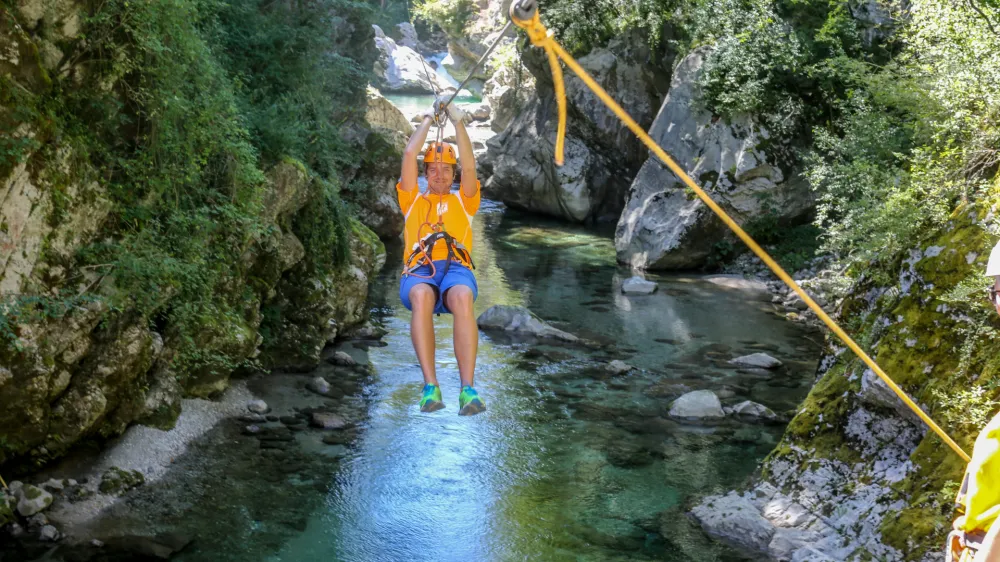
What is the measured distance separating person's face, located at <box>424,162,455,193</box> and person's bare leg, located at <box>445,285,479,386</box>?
799mm

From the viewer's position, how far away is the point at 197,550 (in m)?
8.83

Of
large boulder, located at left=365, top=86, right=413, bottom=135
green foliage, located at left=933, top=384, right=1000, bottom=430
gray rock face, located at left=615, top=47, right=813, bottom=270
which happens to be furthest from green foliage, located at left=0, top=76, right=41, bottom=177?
large boulder, located at left=365, top=86, right=413, bottom=135

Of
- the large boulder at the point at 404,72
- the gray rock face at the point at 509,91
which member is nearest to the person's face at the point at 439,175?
the gray rock face at the point at 509,91

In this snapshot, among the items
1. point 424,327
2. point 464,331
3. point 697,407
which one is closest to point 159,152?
point 424,327

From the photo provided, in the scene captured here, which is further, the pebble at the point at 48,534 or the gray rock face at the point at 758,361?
the gray rock face at the point at 758,361

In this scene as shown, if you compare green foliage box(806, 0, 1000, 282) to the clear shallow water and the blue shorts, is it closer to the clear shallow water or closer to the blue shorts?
the clear shallow water

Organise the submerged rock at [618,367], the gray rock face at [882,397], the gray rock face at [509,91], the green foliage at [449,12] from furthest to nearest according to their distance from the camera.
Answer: the green foliage at [449,12], the gray rock face at [509,91], the submerged rock at [618,367], the gray rock face at [882,397]

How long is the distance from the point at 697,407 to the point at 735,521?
3.55 m

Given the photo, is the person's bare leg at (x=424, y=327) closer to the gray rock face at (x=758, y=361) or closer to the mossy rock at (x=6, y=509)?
the mossy rock at (x=6, y=509)

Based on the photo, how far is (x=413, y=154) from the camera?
22.9 ft

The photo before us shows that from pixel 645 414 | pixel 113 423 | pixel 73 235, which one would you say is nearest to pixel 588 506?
pixel 645 414

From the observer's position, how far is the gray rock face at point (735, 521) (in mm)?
9211

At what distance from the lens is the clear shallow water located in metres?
9.43

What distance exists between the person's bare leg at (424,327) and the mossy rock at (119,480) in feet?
14.7
